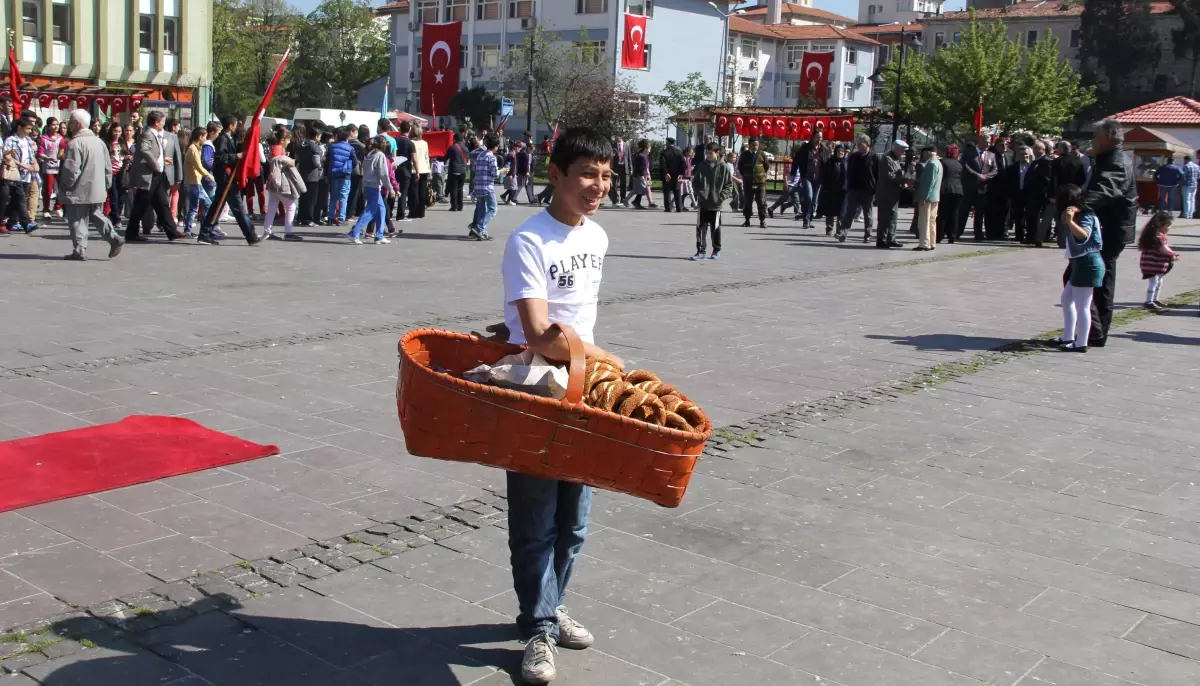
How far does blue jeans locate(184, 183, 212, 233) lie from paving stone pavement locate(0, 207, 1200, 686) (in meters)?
6.37

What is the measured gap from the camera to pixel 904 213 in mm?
31344

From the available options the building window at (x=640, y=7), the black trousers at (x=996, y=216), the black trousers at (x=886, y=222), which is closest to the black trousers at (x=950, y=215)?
the black trousers at (x=996, y=216)

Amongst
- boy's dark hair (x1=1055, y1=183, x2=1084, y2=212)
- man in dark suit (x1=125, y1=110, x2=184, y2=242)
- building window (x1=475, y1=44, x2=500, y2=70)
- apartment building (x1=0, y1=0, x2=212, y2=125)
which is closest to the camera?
boy's dark hair (x1=1055, y1=183, x2=1084, y2=212)

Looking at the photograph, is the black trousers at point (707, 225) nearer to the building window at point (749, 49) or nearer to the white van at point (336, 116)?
the white van at point (336, 116)

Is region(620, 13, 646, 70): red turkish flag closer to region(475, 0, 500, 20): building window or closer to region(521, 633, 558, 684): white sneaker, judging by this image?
region(475, 0, 500, 20): building window

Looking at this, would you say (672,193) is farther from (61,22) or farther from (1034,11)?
(1034,11)

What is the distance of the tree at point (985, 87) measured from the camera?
53.9 meters

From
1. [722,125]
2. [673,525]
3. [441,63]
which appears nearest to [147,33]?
[441,63]

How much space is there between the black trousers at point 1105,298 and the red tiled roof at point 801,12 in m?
106

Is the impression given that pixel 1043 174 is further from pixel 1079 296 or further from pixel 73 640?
pixel 73 640

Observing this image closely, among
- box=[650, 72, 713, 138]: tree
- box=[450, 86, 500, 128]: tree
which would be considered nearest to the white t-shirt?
box=[650, 72, 713, 138]: tree

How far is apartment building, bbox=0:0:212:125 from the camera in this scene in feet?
138

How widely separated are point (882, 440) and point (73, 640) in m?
4.63

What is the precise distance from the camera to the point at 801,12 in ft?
380
